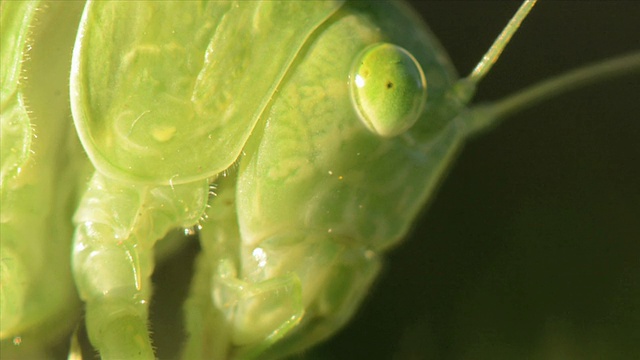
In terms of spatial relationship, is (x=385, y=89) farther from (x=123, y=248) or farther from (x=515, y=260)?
(x=123, y=248)

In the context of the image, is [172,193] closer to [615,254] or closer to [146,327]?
[146,327]

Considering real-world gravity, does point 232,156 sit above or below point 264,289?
above

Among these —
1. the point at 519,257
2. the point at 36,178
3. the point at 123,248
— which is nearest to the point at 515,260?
the point at 519,257

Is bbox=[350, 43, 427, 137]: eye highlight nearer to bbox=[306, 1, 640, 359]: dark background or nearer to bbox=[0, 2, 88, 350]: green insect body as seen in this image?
bbox=[306, 1, 640, 359]: dark background

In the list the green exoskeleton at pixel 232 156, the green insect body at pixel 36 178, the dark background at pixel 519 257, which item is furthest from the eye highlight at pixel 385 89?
the green insect body at pixel 36 178

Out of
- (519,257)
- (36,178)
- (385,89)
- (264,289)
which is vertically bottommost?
(519,257)

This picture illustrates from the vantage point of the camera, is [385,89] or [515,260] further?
[515,260]
